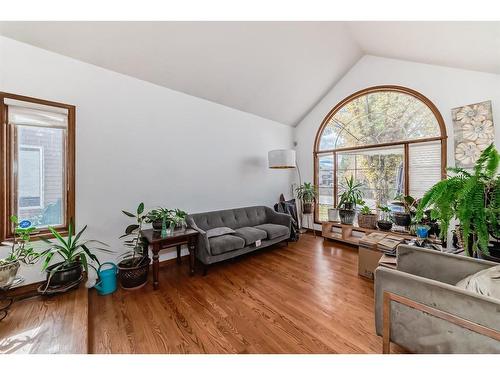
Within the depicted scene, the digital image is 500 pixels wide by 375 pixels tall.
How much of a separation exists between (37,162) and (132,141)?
3.05ft

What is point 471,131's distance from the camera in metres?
2.61

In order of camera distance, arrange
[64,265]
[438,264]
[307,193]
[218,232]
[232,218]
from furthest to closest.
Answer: [307,193] < [232,218] < [218,232] < [64,265] < [438,264]

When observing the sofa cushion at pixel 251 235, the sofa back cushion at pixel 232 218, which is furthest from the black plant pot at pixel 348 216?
the sofa cushion at pixel 251 235

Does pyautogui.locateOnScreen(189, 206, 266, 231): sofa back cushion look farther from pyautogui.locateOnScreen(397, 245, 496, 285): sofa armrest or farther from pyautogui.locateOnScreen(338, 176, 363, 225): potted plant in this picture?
pyautogui.locateOnScreen(397, 245, 496, 285): sofa armrest

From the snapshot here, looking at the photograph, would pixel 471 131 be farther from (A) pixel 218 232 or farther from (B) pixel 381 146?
(A) pixel 218 232

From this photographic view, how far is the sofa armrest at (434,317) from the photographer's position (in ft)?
3.14

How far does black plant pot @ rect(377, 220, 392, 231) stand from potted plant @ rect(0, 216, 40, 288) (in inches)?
172

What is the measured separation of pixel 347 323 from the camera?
1.69m

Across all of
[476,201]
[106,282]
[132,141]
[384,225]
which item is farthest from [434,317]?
[132,141]

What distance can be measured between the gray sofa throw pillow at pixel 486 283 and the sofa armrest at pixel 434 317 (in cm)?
16

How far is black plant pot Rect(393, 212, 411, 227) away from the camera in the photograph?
119 inches

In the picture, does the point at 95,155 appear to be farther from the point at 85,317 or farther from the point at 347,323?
the point at 347,323

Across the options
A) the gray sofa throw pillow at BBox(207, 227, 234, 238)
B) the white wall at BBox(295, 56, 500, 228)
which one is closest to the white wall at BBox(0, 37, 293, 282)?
the gray sofa throw pillow at BBox(207, 227, 234, 238)
